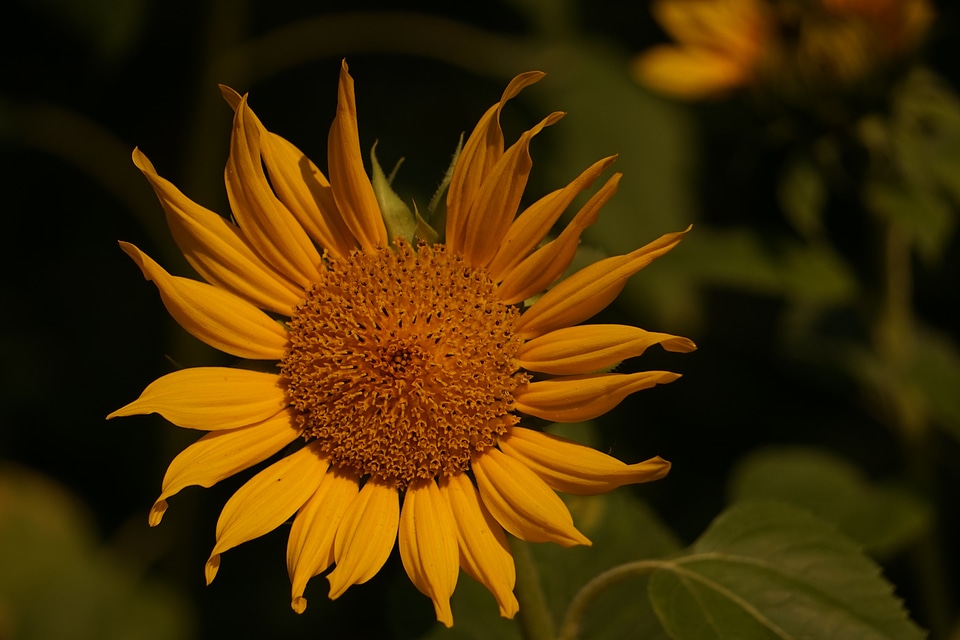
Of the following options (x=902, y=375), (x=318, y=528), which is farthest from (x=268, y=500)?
(x=902, y=375)

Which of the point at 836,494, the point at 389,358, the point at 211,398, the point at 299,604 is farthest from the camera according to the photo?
the point at 836,494

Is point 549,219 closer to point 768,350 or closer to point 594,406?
point 594,406

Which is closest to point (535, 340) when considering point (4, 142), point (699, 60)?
point (699, 60)

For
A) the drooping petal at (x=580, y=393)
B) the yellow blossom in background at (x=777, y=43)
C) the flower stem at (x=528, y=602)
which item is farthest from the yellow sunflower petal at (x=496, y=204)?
the yellow blossom in background at (x=777, y=43)

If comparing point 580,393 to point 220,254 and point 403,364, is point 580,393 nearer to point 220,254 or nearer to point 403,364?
point 403,364

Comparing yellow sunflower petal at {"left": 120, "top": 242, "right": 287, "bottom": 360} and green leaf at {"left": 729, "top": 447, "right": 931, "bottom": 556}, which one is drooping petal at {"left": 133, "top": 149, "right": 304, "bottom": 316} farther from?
green leaf at {"left": 729, "top": 447, "right": 931, "bottom": 556}

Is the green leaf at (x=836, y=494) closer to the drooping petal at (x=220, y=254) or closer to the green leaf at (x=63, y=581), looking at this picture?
the drooping petal at (x=220, y=254)

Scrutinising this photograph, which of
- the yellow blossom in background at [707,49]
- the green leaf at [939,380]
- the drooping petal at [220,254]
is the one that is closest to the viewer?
the drooping petal at [220,254]
